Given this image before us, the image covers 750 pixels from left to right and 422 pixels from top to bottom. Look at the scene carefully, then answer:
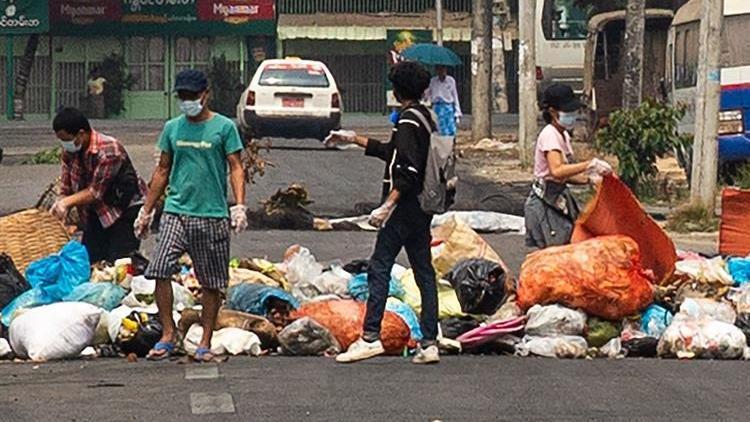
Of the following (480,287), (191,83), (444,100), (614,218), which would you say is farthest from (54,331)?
(444,100)

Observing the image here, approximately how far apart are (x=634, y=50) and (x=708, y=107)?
11.4m

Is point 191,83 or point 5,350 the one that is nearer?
point 191,83

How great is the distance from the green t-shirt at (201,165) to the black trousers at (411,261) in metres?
0.97

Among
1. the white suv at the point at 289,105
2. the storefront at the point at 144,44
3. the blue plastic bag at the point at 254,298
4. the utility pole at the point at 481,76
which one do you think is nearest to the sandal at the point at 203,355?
the blue plastic bag at the point at 254,298

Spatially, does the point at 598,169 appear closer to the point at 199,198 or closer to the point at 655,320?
the point at 655,320

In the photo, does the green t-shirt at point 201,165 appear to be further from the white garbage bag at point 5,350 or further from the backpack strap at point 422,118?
the white garbage bag at point 5,350

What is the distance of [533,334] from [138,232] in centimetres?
256

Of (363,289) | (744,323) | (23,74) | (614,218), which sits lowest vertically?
(744,323)

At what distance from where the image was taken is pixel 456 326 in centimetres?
1087

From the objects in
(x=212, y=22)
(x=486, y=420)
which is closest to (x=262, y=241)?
(x=486, y=420)

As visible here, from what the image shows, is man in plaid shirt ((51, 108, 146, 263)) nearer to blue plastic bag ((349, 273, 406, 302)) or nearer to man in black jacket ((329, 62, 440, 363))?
blue plastic bag ((349, 273, 406, 302))

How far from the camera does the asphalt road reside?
849cm

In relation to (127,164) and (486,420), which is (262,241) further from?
(486,420)

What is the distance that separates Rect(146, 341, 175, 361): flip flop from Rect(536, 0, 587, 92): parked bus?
106 feet
